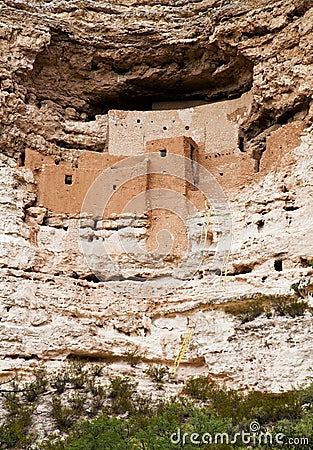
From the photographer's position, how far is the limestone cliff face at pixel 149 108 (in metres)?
15.3

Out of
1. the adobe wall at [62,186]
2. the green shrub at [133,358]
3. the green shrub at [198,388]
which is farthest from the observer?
the adobe wall at [62,186]

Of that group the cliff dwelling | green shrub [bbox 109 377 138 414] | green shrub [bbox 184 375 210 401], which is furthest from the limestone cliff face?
green shrub [bbox 109 377 138 414]

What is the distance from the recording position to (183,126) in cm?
2066

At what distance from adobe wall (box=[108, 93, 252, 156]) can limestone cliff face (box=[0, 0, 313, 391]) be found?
383 millimetres

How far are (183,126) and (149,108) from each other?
10.0ft

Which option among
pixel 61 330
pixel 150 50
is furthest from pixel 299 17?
pixel 61 330

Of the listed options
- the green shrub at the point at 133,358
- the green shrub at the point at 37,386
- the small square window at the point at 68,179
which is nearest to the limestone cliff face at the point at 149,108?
the green shrub at the point at 133,358

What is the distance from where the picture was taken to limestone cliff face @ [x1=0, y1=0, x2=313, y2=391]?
15312 mm

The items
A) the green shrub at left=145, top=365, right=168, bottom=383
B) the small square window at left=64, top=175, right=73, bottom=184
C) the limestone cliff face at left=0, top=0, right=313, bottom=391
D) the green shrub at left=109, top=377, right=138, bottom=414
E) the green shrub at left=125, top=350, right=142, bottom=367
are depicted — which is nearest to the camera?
the green shrub at left=109, top=377, right=138, bottom=414

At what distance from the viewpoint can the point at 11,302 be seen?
15969 millimetres

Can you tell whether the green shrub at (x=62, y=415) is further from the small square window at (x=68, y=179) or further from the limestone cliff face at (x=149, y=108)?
the small square window at (x=68, y=179)

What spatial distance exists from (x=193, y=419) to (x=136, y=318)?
5242 mm

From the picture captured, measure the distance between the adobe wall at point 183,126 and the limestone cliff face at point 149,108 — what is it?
0.38 metres

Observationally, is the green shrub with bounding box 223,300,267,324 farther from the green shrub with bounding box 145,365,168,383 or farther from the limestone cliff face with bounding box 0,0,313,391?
the green shrub with bounding box 145,365,168,383
